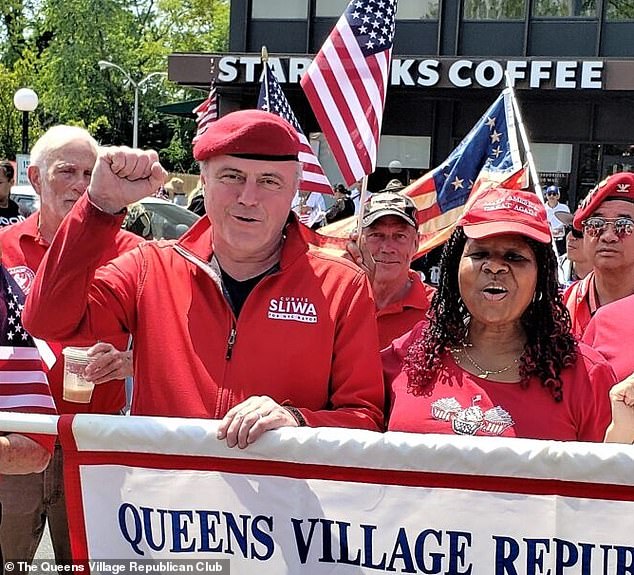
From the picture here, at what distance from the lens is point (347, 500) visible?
2.15 m

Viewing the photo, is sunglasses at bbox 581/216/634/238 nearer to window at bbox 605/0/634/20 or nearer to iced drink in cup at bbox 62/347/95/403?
iced drink in cup at bbox 62/347/95/403

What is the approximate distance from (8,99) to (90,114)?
16.4 ft

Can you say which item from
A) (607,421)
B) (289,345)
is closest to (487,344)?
(607,421)

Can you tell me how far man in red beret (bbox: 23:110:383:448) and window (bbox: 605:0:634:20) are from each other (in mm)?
18020

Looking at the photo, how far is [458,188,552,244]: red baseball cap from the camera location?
8.40 ft

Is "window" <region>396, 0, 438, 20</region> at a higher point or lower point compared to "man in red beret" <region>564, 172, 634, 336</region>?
higher

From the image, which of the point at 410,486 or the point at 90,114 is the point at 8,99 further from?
the point at 410,486

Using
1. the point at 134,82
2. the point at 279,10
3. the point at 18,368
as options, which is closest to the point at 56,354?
the point at 18,368

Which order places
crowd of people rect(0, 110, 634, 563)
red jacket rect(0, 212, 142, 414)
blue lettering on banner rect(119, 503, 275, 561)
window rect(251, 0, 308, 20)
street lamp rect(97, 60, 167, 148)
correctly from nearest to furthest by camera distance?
blue lettering on banner rect(119, 503, 275, 561), crowd of people rect(0, 110, 634, 563), red jacket rect(0, 212, 142, 414), window rect(251, 0, 308, 20), street lamp rect(97, 60, 167, 148)

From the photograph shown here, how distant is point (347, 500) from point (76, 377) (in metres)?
1.37

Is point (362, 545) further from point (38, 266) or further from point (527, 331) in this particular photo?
point (38, 266)

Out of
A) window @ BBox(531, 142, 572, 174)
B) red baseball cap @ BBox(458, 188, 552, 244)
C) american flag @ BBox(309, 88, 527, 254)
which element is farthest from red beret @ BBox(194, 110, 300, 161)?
window @ BBox(531, 142, 572, 174)

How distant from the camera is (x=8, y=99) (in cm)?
3762

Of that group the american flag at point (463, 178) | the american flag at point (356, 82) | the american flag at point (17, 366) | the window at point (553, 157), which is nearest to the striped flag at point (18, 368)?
the american flag at point (17, 366)
